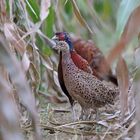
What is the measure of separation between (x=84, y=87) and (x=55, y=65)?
0.70m

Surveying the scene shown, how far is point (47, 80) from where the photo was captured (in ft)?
9.51

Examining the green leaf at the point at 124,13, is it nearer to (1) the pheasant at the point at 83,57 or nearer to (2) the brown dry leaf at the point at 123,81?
(2) the brown dry leaf at the point at 123,81

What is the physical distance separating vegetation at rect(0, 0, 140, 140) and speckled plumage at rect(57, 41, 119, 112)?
0.08m

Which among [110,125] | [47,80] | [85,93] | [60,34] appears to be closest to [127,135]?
[110,125]

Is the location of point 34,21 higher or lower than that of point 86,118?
higher

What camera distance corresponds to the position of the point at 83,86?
2.27m

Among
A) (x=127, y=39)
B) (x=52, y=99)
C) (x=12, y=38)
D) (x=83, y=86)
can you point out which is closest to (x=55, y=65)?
(x=52, y=99)

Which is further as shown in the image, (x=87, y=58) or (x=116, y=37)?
(x=87, y=58)

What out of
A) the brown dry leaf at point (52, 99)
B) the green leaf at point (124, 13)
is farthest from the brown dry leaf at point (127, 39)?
the brown dry leaf at point (52, 99)

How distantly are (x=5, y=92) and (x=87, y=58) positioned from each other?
1461 millimetres

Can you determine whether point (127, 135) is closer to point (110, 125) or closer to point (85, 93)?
point (110, 125)

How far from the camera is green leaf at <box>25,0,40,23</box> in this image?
222 centimetres

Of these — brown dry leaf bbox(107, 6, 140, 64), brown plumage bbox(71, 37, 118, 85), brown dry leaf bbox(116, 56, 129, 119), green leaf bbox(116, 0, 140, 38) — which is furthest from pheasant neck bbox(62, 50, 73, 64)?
brown dry leaf bbox(107, 6, 140, 64)

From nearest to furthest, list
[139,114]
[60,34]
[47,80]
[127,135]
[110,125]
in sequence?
[139,114] → [127,135] → [110,125] → [60,34] → [47,80]
